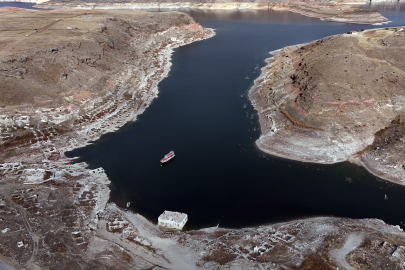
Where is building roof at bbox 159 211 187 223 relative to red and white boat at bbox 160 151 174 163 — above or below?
below

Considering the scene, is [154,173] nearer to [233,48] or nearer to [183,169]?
[183,169]

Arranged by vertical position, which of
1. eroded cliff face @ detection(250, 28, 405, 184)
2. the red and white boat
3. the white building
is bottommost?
the white building

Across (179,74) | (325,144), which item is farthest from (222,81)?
(325,144)

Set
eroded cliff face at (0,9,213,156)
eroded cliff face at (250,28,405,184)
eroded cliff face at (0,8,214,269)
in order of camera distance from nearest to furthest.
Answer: eroded cliff face at (0,8,214,269)
eroded cliff face at (250,28,405,184)
eroded cliff face at (0,9,213,156)

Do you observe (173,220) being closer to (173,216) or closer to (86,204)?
(173,216)

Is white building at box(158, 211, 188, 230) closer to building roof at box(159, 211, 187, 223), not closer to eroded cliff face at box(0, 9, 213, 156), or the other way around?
building roof at box(159, 211, 187, 223)

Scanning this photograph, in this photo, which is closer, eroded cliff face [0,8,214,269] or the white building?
eroded cliff face [0,8,214,269]

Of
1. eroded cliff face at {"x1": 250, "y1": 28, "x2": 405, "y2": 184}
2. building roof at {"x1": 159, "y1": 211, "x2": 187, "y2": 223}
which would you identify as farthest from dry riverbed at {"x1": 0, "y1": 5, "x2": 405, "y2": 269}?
eroded cliff face at {"x1": 250, "y1": 28, "x2": 405, "y2": 184}
